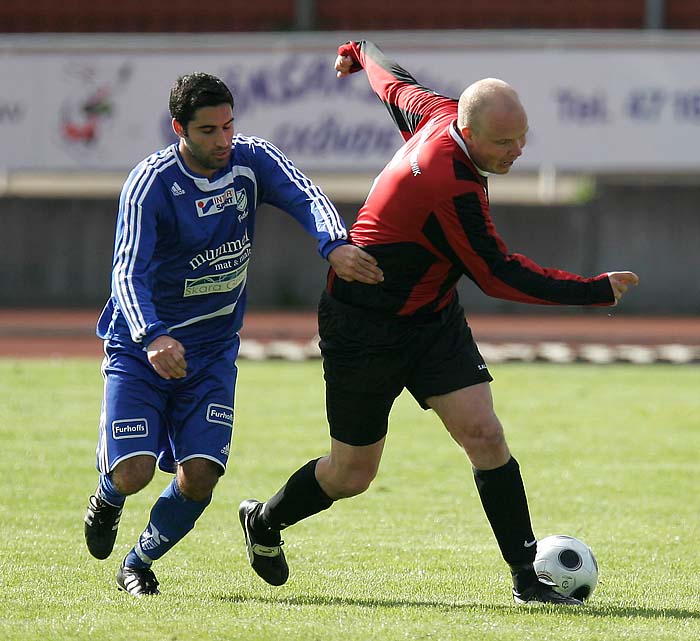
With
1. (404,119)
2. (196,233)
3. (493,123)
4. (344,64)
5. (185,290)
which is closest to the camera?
(493,123)

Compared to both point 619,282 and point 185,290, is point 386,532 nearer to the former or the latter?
point 185,290

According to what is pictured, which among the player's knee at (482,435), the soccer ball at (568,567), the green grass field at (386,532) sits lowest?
the green grass field at (386,532)

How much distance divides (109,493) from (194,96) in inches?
68.7

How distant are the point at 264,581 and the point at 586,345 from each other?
12.6 meters

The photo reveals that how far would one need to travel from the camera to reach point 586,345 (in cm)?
1825

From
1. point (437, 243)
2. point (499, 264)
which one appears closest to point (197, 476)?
point (437, 243)

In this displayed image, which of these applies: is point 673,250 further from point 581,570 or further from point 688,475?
point 581,570

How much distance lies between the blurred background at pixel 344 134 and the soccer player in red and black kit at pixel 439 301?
14.8 m

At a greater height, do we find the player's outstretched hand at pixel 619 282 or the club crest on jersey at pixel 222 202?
the club crest on jersey at pixel 222 202

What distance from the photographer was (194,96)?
5.49 meters

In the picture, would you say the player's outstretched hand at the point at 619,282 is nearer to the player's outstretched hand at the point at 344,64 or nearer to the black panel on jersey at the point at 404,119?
the black panel on jersey at the point at 404,119

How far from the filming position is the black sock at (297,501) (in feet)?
19.4

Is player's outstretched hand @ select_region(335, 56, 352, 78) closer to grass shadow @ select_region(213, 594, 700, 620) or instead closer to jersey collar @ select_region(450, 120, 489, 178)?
jersey collar @ select_region(450, 120, 489, 178)

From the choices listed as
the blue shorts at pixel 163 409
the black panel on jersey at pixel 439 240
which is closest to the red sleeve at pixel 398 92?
the black panel on jersey at pixel 439 240
